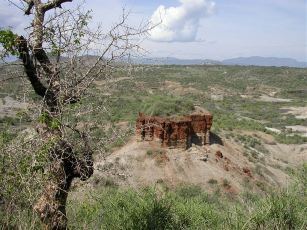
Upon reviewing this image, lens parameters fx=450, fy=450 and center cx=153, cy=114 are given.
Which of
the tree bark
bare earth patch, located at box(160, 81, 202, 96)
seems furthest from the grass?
bare earth patch, located at box(160, 81, 202, 96)

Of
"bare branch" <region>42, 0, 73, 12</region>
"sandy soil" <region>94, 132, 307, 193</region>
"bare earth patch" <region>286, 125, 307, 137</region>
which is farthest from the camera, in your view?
"bare earth patch" <region>286, 125, 307, 137</region>

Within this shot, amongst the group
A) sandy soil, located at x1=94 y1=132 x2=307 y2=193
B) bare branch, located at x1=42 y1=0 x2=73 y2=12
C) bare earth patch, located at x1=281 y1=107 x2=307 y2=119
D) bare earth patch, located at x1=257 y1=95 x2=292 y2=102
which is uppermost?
bare branch, located at x1=42 y1=0 x2=73 y2=12

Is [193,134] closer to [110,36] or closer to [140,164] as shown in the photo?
[140,164]

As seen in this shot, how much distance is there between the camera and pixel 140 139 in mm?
27922

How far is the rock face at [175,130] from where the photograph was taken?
2727cm

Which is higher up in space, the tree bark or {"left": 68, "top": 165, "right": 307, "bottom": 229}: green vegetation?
the tree bark

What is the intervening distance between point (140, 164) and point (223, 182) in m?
4.99

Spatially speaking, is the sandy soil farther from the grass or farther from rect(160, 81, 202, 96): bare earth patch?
rect(160, 81, 202, 96): bare earth patch

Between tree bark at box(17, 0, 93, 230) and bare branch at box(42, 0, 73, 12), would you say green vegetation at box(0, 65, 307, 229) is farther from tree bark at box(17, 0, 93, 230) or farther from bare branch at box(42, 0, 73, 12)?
bare branch at box(42, 0, 73, 12)

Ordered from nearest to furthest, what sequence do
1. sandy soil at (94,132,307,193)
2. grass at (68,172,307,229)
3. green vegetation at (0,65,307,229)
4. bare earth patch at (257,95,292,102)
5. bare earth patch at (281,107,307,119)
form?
green vegetation at (0,65,307,229)
grass at (68,172,307,229)
sandy soil at (94,132,307,193)
bare earth patch at (281,107,307,119)
bare earth patch at (257,95,292,102)

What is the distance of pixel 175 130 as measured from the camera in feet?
90.6

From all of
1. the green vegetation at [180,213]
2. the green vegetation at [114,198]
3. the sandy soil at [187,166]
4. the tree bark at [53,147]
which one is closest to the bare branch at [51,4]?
the tree bark at [53,147]

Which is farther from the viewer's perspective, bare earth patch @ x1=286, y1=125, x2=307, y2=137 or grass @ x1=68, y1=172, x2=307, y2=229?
bare earth patch @ x1=286, y1=125, x2=307, y2=137

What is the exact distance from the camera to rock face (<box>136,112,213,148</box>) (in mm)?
27266
